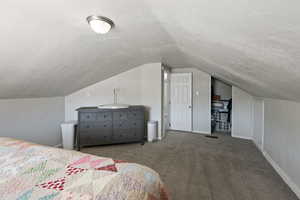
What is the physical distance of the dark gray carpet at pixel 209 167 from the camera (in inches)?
71.5

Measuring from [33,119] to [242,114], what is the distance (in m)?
5.30

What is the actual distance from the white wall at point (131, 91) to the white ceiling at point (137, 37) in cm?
94

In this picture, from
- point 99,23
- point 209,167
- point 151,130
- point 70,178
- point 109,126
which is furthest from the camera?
point 151,130

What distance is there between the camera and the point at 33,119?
2.90 meters

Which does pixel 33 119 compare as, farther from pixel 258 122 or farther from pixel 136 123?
pixel 258 122

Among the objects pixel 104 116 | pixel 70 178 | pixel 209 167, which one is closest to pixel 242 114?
pixel 209 167

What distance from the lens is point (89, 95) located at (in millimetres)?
3830

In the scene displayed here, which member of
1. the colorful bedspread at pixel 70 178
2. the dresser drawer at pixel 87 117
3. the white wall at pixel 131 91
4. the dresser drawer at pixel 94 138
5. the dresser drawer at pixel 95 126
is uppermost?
the white wall at pixel 131 91

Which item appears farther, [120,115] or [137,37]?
[120,115]

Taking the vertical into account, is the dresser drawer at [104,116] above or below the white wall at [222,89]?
below

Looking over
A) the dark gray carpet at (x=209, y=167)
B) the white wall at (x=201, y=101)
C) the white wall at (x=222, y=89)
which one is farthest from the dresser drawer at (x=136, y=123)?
the white wall at (x=222, y=89)

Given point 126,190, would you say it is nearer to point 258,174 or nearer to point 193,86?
point 258,174

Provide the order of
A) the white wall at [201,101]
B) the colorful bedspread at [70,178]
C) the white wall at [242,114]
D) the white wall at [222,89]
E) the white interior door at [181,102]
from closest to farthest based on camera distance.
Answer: the colorful bedspread at [70,178] → the white wall at [242,114] → the white wall at [201,101] → the white interior door at [181,102] → the white wall at [222,89]

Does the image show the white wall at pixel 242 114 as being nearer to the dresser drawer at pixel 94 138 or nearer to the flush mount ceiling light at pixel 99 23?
the dresser drawer at pixel 94 138
